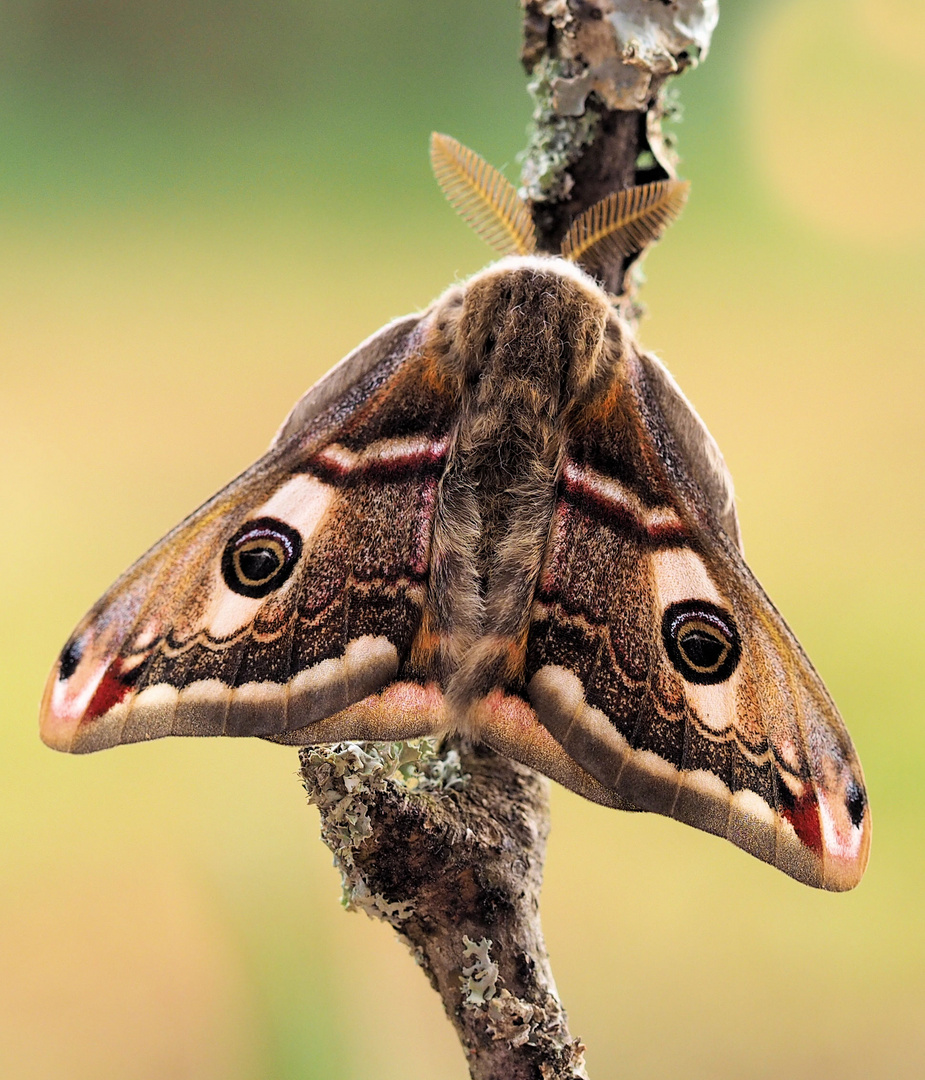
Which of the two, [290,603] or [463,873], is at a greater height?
[290,603]

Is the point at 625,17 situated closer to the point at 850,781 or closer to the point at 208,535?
the point at 208,535

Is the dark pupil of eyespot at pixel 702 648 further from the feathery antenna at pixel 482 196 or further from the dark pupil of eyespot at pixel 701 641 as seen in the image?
the feathery antenna at pixel 482 196

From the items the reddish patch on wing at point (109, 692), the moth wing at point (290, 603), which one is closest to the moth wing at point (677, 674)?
the moth wing at point (290, 603)

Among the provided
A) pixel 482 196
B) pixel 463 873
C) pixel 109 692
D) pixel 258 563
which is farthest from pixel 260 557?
pixel 482 196

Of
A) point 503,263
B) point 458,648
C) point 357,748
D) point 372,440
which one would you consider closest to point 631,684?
point 458,648

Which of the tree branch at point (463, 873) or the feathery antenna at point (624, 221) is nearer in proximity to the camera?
the tree branch at point (463, 873)

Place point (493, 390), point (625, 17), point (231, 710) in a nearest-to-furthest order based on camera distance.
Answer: point (231, 710), point (493, 390), point (625, 17)

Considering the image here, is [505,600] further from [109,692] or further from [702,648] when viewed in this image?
[109,692]
